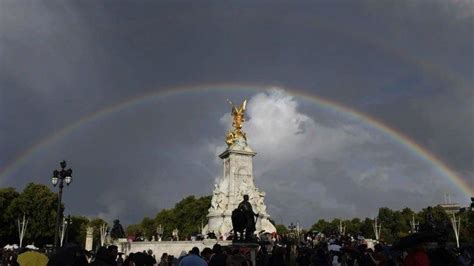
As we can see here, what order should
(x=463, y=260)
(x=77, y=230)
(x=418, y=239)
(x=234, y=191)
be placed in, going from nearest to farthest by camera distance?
(x=418, y=239) < (x=463, y=260) < (x=234, y=191) < (x=77, y=230)

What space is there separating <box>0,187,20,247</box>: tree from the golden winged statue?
105 feet

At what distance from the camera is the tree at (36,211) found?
62.7 meters

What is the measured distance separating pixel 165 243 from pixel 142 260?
109ft

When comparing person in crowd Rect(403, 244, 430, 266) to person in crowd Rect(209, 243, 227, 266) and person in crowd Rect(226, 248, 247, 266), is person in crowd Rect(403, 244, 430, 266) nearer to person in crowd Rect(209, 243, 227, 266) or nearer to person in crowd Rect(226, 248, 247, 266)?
person in crowd Rect(226, 248, 247, 266)

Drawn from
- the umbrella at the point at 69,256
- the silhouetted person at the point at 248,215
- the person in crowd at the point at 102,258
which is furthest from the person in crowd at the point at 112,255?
the silhouetted person at the point at 248,215

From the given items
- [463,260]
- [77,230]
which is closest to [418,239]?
[463,260]

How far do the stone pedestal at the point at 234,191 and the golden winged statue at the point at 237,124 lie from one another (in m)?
2.00

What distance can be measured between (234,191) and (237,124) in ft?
38.8

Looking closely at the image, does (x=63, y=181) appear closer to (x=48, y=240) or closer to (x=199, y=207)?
(x=48, y=240)

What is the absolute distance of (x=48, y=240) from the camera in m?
67.2

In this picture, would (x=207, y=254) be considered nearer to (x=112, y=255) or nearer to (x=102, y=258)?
(x=112, y=255)

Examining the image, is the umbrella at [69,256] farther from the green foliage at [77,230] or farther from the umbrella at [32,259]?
the green foliage at [77,230]

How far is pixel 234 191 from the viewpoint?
56219mm

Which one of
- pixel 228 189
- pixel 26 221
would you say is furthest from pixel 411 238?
pixel 26 221
